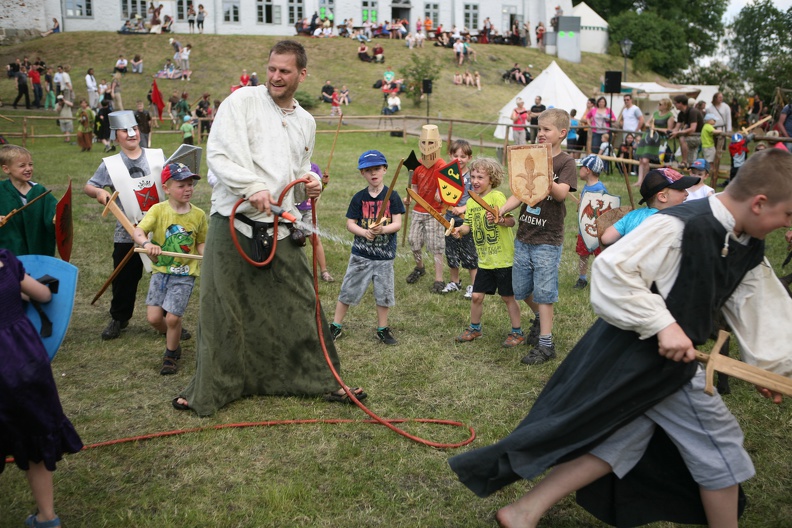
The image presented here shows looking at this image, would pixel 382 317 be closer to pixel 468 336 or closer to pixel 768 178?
pixel 468 336

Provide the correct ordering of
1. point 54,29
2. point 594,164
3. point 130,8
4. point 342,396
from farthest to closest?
1. point 130,8
2. point 54,29
3. point 594,164
4. point 342,396

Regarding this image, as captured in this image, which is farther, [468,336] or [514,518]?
[468,336]

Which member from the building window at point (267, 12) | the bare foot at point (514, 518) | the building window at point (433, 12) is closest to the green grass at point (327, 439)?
the bare foot at point (514, 518)

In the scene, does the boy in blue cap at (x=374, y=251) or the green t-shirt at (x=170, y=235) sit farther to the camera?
the boy in blue cap at (x=374, y=251)

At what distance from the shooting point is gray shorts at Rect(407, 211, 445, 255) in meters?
7.96

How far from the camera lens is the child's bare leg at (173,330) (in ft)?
17.5

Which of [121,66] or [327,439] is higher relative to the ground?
[121,66]

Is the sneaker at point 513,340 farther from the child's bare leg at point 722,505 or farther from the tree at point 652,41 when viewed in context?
the tree at point 652,41

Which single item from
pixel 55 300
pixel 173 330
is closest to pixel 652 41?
pixel 173 330

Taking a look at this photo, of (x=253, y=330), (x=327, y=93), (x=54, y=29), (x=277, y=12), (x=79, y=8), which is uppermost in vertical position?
(x=277, y=12)

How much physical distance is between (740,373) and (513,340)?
10.9 feet

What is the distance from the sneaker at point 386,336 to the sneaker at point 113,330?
2217 mm

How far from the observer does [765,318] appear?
9.64 ft

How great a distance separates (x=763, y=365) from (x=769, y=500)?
116 centimetres
